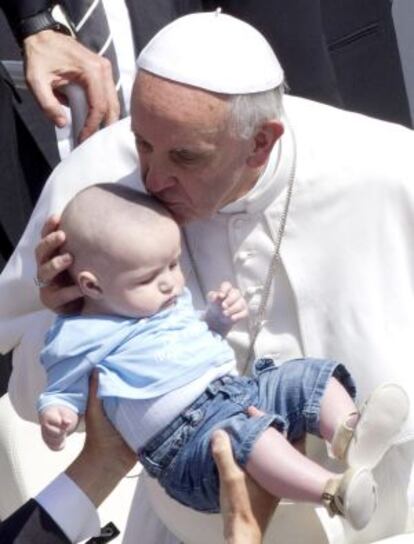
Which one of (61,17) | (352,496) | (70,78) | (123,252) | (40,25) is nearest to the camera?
(352,496)

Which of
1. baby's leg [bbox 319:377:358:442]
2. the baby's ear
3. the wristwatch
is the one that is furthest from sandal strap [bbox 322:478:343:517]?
the wristwatch

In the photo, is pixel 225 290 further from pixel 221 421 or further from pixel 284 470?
pixel 284 470

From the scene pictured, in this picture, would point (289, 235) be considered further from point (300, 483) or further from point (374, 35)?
point (374, 35)

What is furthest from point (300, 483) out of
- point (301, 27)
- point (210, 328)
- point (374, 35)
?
point (374, 35)

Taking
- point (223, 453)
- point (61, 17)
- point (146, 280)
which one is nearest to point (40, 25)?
point (61, 17)

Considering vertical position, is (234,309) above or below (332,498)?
above

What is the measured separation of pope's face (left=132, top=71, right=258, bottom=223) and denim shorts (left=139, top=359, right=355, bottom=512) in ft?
1.10

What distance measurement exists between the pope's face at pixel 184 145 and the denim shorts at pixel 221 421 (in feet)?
1.10

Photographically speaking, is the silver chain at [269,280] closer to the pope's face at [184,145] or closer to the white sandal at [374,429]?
the pope's face at [184,145]

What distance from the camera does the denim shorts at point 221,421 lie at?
2818 millimetres

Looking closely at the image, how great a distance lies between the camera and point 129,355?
2.81m

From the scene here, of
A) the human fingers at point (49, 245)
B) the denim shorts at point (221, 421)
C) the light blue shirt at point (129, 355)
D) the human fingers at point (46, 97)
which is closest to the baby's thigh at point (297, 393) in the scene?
the denim shorts at point (221, 421)

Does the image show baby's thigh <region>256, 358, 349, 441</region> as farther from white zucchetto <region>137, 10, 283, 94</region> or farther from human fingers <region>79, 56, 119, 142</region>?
human fingers <region>79, 56, 119, 142</region>

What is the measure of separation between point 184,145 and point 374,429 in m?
0.58
